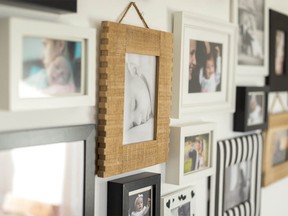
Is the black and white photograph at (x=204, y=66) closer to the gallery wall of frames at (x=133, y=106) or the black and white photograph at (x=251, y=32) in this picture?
the gallery wall of frames at (x=133, y=106)

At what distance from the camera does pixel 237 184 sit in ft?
4.90

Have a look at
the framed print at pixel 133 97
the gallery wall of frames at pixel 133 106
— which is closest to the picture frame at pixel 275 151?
the gallery wall of frames at pixel 133 106

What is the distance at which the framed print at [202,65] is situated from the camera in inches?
45.3

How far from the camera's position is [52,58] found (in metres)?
0.80

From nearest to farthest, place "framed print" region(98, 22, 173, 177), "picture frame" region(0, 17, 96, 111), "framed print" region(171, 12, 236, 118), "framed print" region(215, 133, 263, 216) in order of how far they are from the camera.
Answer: "picture frame" region(0, 17, 96, 111)
"framed print" region(98, 22, 173, 177)
"framed print" region(171, 12, 236, 118)
"framed print" region(215, 133, 263, 216)

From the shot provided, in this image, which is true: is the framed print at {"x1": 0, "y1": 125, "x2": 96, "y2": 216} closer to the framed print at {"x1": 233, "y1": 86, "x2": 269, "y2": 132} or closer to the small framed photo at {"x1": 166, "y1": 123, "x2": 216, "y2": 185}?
the small framed photo at {"x1": 166, "y1": 123, "x2": 216, "y2": 185}

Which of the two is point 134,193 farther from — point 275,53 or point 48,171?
point 275,53

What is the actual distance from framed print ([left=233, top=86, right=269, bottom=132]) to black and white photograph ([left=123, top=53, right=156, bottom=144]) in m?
0.47

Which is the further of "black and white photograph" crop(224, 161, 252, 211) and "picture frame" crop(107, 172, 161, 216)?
"black and white photograph" crop(224, 161, 252, 211)

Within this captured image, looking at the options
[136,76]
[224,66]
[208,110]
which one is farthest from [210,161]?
[136,76]

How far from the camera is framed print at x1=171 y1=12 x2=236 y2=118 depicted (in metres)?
1.15

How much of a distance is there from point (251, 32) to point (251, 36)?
0.04 feet

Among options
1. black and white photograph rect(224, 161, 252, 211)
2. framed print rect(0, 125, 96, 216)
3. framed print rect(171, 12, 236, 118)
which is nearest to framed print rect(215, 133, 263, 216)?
black and white photograph rect(224, 161, 252, 211)

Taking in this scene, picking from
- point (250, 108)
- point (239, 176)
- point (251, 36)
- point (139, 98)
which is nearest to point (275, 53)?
point (251, 36)
